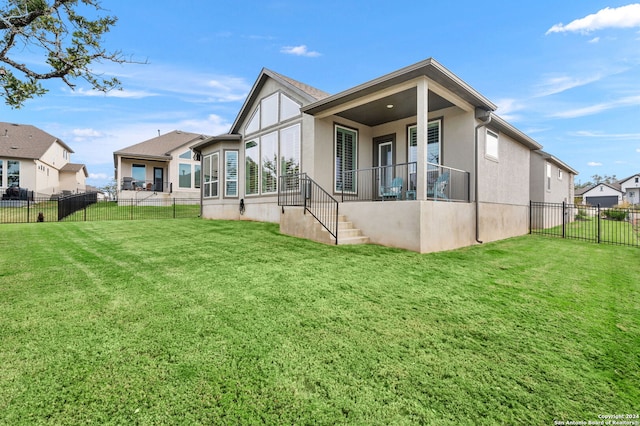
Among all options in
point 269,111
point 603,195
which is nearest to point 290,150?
point 269,111

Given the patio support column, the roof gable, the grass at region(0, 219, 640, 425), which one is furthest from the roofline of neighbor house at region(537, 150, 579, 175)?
the roof gable

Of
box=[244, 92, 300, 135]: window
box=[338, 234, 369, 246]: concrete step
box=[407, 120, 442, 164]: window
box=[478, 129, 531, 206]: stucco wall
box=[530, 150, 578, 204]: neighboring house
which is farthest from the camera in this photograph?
box=[530, 150, 578, 204]: neighboring house

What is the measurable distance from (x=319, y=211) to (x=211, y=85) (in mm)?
13097

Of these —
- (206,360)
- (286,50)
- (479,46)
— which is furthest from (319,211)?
(286,50)

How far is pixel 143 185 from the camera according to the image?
74.8 ft

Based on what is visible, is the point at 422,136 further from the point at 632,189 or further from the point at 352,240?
the point at 632,189

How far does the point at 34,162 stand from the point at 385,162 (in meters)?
27.5

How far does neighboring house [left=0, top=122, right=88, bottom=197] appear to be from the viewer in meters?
21.7

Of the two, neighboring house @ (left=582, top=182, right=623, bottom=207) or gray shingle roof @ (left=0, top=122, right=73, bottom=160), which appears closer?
gray shingle roof @ (left=0, top=122, right=73, bottom=160)

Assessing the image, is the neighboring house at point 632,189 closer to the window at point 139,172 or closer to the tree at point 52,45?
the tree at point 52,45

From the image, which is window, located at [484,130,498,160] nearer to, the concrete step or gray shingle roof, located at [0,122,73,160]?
the concrete step

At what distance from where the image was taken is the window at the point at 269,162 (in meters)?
11.2

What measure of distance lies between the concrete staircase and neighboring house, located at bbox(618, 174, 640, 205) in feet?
190

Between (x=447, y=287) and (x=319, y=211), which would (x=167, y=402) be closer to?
(x=447, y=287)
